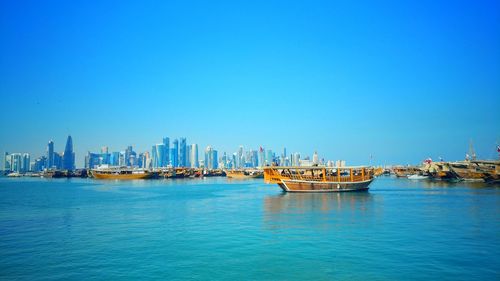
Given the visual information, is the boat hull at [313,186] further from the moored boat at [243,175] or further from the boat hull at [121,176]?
the moored boat at [243,175]

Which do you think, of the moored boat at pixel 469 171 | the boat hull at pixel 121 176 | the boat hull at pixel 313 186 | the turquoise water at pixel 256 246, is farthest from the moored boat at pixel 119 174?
the turquoise water at pixel 256 246

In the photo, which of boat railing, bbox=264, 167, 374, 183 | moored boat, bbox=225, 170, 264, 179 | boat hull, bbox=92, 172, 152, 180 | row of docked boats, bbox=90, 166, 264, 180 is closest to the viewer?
boat railing, bbox=264, 167, 374, 183

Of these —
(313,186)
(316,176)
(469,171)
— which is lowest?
(313,186)

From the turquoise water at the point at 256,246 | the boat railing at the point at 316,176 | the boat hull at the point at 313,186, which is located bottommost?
the turquoise water at the point at 256,246

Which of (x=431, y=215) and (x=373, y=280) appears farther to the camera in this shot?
(x=431, y=215)

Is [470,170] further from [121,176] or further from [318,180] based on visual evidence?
[121,176]

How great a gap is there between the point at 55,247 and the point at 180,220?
12222mm

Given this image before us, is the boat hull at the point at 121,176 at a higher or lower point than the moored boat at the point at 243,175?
higher

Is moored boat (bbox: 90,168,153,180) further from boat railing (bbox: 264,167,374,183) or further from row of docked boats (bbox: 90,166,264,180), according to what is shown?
boat railing (bbox: 264,167,374,183)

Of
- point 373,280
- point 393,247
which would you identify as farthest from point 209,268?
point 393,247

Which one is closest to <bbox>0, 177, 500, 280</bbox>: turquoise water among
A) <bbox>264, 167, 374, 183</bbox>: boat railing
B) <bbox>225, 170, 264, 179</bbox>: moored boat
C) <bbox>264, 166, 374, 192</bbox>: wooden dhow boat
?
<bbox>264, 166, 374, 192</bbox>: wooden dhow boat

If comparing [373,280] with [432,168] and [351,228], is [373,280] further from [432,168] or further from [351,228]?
[432,168]

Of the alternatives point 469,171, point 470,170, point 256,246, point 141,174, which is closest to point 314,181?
→ point 256,246

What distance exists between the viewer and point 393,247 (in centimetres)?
2042
